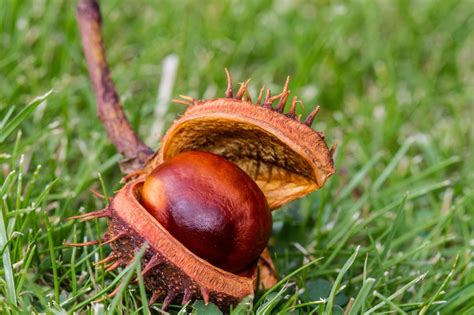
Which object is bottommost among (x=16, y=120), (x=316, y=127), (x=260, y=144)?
(x=316, y=127)

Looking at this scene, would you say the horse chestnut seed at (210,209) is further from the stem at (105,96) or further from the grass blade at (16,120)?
the grass blade at (16,120)

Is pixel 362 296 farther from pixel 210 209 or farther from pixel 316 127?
pixel 316 127

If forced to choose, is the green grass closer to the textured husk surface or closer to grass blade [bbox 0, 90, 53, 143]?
grass blade [bbox 0, 90, 53, 143]

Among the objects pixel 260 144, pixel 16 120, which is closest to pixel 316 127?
pixel 260 144

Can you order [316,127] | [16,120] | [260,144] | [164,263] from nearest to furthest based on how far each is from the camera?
[164,263], [260,144], [16,120], [316,127]

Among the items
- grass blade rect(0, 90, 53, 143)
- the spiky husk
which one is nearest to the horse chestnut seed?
the spiky husk

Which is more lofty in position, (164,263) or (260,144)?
(260,144)

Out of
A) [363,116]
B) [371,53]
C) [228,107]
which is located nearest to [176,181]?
[228,107]
